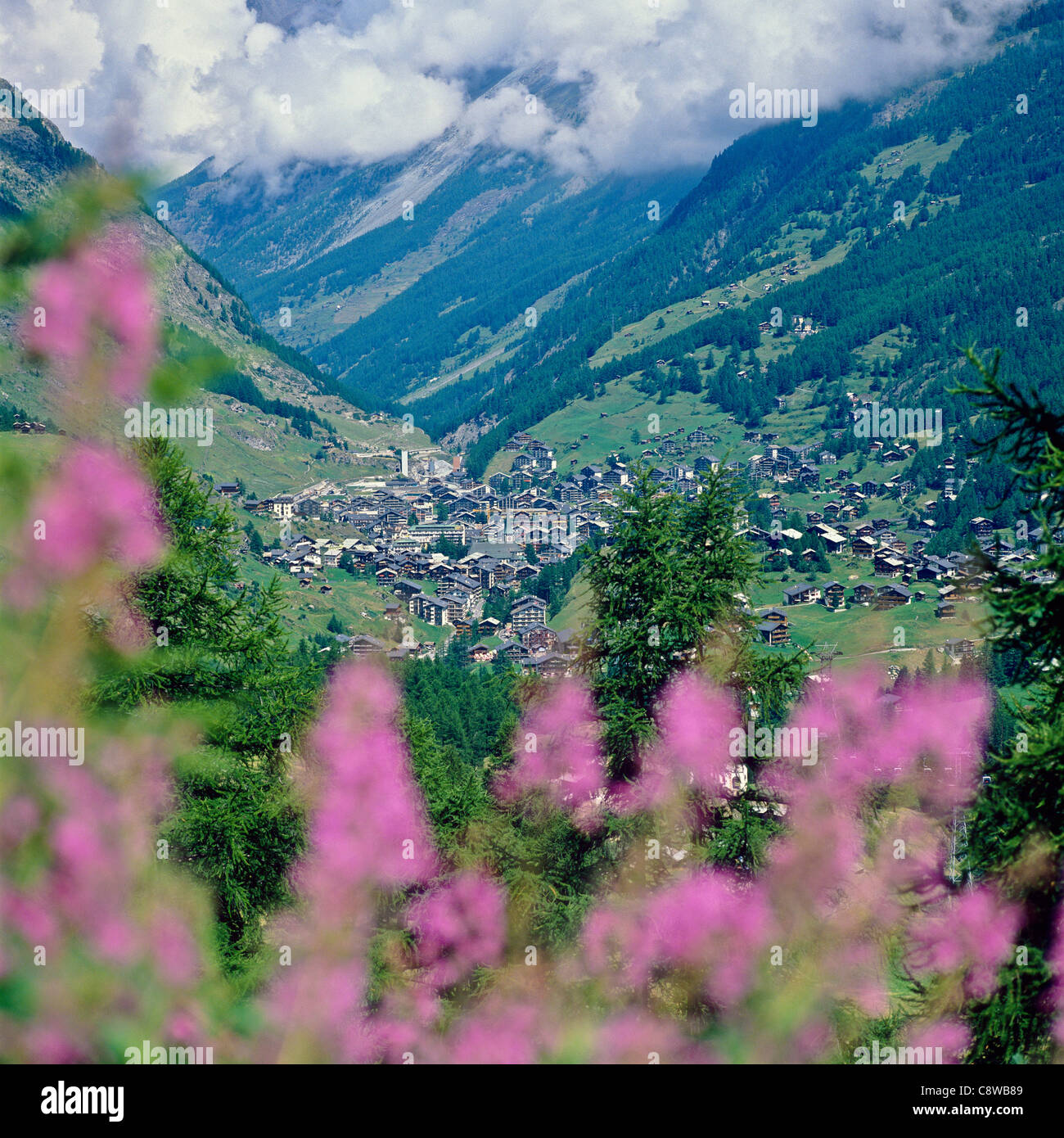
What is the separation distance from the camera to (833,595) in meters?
134

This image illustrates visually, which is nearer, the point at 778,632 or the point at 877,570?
A: the point at 778,632

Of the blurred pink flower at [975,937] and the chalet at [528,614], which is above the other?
the chalet at [528,614]

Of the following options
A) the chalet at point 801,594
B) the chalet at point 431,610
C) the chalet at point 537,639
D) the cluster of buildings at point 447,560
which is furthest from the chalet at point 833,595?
the chalet at point 431,610

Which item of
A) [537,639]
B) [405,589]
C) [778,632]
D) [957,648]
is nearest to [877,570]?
[778,632]

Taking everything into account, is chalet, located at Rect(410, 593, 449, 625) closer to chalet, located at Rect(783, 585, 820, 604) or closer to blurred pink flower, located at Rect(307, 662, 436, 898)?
chalet, located at Rect(783, 585, 820, 604)

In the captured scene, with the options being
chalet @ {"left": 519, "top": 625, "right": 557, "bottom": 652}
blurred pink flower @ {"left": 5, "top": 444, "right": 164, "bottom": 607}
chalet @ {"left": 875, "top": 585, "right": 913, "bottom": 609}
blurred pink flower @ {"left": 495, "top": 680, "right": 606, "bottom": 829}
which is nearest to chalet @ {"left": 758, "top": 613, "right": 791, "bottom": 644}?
chalet @ {"left": 875, "top": 585, "right": 913, "bottom": 609}

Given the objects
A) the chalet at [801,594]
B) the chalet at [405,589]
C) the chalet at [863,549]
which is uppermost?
the chalet at [863,549]

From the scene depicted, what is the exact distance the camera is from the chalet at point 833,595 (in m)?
133

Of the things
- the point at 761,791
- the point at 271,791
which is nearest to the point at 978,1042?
the point at 761,791

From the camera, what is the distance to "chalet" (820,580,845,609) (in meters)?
133

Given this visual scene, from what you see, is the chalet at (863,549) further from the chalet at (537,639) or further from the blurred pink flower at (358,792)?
the blurred pink flower at (358,792)

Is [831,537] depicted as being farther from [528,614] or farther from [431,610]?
[431,610]
